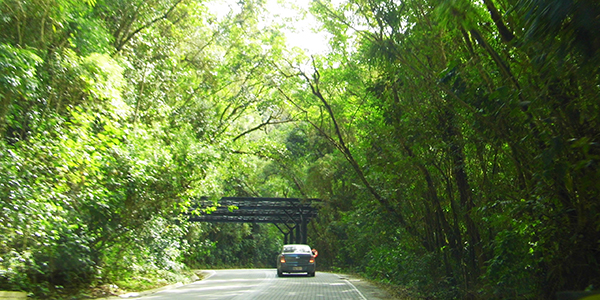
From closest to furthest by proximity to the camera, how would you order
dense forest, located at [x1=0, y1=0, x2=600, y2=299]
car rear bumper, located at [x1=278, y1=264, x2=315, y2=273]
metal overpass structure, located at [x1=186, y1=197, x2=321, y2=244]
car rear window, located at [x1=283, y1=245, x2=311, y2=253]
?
dense forest, located at [x1=0, y1=0, x2=600, y2=299]
car rear bumper, located at [x1=278, y1=264, x2=315, y2=273]
car rear window, located at [x1=283, y1=245, x2=311, y2=253]
metal overpass structure, located at [x1=186, y1=197, x2=321, y2=244]

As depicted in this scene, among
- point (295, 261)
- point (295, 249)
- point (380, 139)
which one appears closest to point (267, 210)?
point (295, 249)

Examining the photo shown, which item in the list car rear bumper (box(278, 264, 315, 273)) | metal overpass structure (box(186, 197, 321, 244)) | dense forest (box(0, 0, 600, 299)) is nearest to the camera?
dense forest (box(0, 0, 600, 299))

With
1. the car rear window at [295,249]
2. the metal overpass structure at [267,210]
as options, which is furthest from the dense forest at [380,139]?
the metal overpass structure at [267,210]

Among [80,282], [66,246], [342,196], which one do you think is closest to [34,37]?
[66,246]

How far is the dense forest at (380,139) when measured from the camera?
23.6ft

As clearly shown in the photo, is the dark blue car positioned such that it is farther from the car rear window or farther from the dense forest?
the dense forest

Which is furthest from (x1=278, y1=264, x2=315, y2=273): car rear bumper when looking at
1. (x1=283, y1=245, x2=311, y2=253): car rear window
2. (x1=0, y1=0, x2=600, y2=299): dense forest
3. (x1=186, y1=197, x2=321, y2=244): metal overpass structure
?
(x1=186, y1=197, x2=321, y2=244): metal overpass structure

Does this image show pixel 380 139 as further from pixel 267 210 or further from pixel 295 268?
pixel 267 210

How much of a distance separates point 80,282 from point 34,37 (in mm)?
6096

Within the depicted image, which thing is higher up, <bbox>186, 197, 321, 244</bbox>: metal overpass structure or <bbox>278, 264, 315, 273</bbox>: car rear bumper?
<bbox>186, 197, 321, 244</bbox>: metal overpass structure

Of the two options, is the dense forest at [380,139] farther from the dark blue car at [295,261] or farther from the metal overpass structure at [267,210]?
the metal overpass structure at [267,210]

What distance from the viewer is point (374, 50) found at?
40.6ft

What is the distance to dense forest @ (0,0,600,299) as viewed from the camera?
721 cm

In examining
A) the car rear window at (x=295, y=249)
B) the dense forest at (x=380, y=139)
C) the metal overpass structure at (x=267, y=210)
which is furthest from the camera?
the metal overpass structure at (x=267, y=210)
